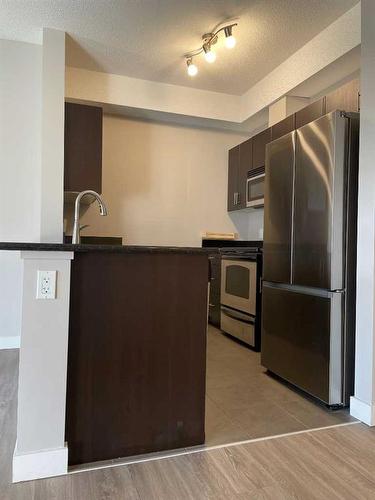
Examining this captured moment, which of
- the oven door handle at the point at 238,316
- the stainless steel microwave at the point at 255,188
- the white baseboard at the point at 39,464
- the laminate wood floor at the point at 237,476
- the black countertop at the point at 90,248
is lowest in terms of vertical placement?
the laminate wood floor at the point at 237,476

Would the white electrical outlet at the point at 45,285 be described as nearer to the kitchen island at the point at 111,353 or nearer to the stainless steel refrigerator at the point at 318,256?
the kitchen island at the point at 111,353

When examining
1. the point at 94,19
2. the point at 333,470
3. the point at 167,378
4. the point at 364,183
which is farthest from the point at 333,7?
the point at 333,470

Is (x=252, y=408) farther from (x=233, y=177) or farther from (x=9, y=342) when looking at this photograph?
(x=233, y=177)

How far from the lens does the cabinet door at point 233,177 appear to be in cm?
468

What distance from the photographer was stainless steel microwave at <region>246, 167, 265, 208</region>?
4055 millimetres

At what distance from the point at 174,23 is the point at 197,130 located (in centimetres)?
188

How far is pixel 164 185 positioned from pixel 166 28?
6.27 ft

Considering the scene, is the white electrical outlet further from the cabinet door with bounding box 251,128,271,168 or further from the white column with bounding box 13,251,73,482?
the cabinet door with bounding box 251,128,271,168

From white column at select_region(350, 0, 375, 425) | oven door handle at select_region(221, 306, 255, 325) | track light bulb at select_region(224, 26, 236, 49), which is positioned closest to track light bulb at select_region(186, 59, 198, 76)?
track light bulb at select_region(224, 26, 236, 49)

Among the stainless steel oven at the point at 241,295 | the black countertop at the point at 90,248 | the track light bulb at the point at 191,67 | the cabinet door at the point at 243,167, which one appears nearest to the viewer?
the black countertop at the point at 90,248

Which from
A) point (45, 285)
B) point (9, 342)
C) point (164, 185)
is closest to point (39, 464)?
point (45, 285)

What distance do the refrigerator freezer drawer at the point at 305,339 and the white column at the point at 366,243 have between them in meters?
0.12

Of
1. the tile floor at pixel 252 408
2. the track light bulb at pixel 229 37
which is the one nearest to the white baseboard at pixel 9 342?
the tile floor at pixel 252 408

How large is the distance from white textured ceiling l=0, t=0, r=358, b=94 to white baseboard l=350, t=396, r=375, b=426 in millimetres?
2729
